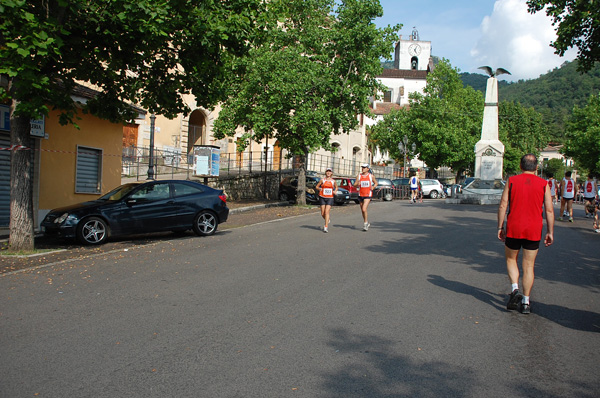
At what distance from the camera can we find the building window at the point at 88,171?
1644 centimetres

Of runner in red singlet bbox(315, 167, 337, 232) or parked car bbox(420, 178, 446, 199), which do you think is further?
parked car bbox(420, 178, 446, 199)

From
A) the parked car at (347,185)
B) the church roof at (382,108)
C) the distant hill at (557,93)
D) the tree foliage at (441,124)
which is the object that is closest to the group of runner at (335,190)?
the parked car at (347,185)

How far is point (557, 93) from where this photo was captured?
4835 inches

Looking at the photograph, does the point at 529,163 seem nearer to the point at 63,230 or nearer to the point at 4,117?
the point at 63,230

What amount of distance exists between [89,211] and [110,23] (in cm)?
424

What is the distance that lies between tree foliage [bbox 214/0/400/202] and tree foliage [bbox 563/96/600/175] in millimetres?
39317

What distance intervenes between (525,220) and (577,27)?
15.2m

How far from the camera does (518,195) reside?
640cm

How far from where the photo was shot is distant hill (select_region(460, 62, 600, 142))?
109562 millimetres

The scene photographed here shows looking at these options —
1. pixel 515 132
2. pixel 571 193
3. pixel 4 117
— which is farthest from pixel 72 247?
pixel 515 132

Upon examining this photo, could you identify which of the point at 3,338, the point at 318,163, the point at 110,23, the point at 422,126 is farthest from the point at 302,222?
the point at 422,126

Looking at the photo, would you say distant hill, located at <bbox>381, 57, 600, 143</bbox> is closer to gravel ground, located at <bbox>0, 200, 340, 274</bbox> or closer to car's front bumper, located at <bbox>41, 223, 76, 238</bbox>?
gravel ground, located at <bbox>0, 200, 340, 274</bbox>

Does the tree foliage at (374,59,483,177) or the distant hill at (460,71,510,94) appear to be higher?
the distant hill at (460,71,510,94)

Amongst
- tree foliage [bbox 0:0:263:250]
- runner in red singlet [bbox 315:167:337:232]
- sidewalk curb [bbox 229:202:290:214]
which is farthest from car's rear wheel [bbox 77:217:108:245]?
sidewalk curb [bbox 229:202:290:214]
